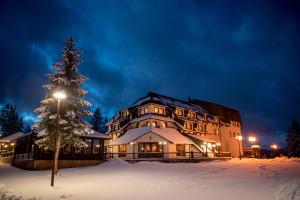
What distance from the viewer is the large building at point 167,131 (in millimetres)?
38250

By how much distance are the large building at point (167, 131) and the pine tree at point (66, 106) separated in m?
14.6

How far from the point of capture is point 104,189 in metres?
13.7

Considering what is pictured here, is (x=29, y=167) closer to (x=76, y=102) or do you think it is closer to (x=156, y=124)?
(x=76, y=102)

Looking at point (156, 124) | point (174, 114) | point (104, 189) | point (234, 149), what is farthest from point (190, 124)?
point (104, 189)

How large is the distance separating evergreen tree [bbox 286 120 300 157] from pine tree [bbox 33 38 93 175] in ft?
183

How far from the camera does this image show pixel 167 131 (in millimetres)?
41000

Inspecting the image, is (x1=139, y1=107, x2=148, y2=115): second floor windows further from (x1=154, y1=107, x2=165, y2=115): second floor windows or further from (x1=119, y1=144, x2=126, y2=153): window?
(x1=119, y1=144, x2=126, y2=153): window

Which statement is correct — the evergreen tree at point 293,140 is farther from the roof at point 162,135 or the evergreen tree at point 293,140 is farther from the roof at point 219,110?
the roof at point 162,135

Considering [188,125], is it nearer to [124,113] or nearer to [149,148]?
[149,148]

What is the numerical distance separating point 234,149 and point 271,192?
51817 millimetres

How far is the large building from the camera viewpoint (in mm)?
38250

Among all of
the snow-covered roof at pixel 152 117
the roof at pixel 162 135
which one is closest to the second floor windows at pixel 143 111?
the snow-covered roof at pixel 152 117

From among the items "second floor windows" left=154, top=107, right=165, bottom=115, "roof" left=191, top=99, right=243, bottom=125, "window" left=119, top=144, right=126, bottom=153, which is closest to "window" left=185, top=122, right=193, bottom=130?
"second floor windows" left=154, top=107, right=165, bottom=115

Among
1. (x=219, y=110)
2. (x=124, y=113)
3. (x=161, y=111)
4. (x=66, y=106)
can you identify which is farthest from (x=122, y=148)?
(x=219, y=110)
